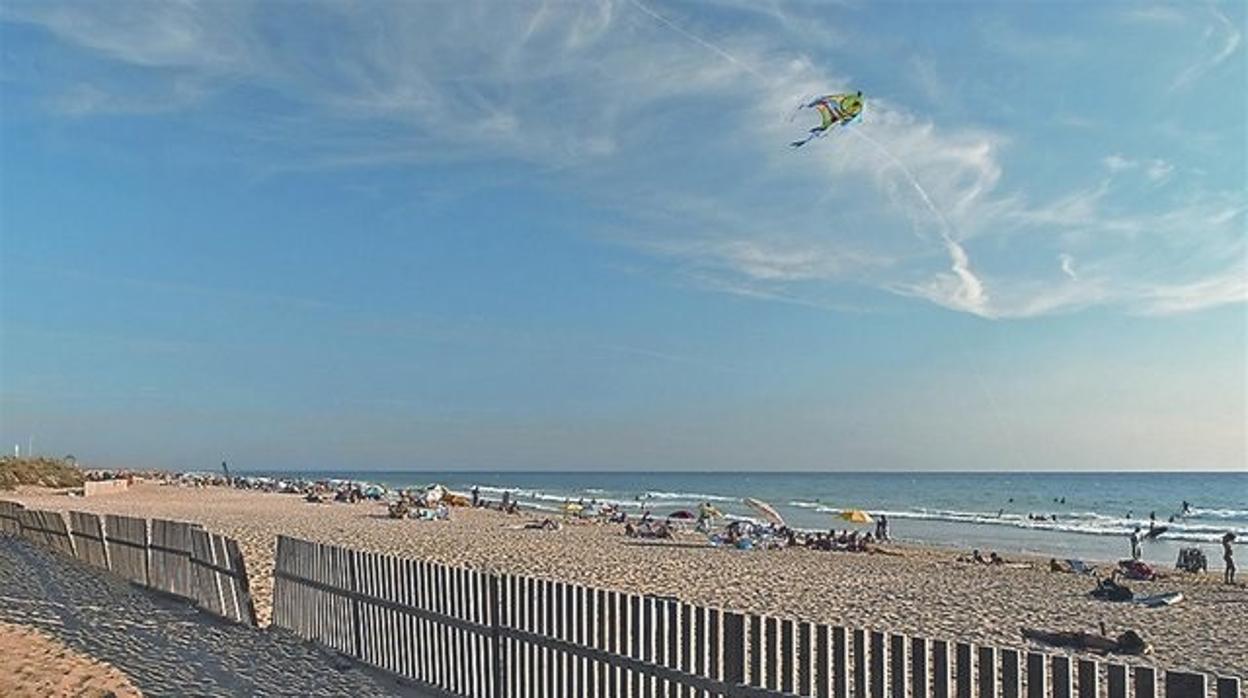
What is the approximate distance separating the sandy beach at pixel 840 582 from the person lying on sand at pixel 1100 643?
1.21 feet

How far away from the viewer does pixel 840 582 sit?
23.5 m

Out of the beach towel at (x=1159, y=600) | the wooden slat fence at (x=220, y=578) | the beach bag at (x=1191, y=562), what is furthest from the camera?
the beach bag at (x=1191, y=562)

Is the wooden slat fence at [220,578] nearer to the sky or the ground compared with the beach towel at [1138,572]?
nearer to the sky

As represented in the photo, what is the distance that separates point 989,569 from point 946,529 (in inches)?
1032

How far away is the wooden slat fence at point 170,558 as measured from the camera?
13.9 metres

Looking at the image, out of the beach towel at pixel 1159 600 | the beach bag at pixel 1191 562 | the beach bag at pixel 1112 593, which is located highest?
the beach bag at pixel 1112 593

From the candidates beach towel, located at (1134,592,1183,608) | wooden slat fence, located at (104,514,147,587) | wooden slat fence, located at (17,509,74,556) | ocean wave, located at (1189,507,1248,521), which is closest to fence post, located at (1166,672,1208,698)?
wooden slat fence, located at (104,514,147,587)

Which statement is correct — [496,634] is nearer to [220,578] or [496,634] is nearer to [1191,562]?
[220,578]

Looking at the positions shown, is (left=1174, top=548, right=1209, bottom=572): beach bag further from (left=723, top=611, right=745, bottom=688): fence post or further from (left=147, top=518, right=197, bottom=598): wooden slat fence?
(left=723, top=611, right=745, bottom=688): fence post

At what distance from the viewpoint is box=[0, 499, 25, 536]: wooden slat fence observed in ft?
78.4

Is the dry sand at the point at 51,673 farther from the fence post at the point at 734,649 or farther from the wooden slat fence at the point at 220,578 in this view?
the fence post at the point at 734,649

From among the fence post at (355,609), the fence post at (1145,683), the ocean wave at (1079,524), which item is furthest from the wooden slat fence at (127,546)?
the ocean wave at (1079,524)

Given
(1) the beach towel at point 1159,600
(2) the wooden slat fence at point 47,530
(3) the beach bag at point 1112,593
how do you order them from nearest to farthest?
(2) the wooden slat fence at point 47,530, (1) the beach towel at point 1159,600, (3) the beach bag at point 1112,593

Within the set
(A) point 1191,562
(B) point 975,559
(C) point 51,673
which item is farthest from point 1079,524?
(C) point 51,673
